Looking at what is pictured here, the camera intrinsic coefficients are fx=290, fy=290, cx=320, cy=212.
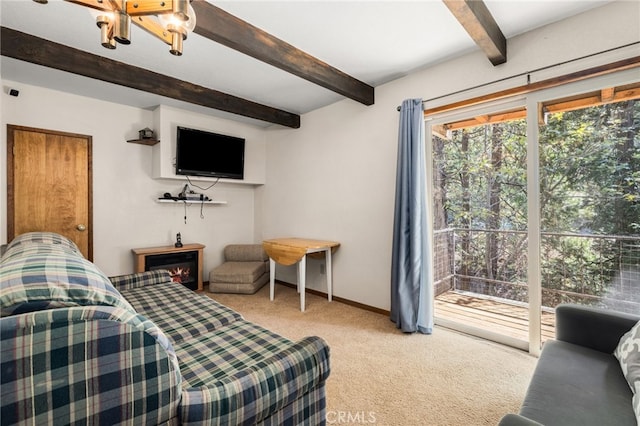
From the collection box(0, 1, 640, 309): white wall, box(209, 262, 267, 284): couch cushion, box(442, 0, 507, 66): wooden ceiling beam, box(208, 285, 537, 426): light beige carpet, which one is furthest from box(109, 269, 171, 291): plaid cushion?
box(442, 0, 507, 66): wooden ceiling beam

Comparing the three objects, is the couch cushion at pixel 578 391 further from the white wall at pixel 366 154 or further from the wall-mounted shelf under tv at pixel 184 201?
the wall-mounted shelf under tv at pixel 184 201

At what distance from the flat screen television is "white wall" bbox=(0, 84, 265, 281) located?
208 millimetres

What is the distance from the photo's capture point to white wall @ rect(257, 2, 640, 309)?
200cm

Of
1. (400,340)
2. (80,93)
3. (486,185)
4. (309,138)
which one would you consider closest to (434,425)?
(400,340)

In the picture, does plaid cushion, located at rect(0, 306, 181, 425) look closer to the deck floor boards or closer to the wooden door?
the deck floor boards

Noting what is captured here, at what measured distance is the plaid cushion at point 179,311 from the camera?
5.68 ft

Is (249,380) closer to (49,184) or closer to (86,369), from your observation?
(86,369)

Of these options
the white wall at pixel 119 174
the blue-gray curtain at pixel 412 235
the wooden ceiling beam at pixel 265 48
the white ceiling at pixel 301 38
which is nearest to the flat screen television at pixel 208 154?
the white wall at pixel 119 174

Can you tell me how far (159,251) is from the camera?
3.57 metres

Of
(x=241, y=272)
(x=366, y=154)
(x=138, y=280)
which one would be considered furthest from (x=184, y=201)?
(x=366, y=154)

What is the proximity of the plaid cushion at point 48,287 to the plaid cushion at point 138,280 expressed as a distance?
1590 millimetres

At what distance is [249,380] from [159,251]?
3105mm

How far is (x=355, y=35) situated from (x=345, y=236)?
6.86 feet

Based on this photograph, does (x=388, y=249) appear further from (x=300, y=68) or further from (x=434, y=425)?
(x=300, y=68)
